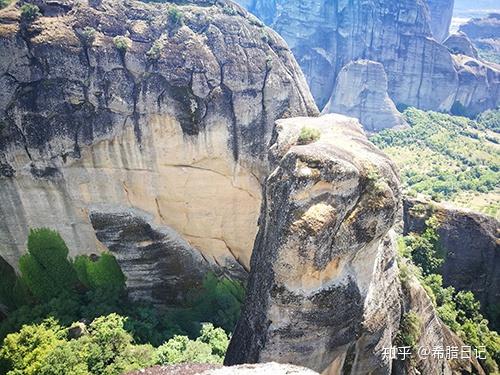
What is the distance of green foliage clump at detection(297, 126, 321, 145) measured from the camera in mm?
17453

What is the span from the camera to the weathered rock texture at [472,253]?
29.7 metres

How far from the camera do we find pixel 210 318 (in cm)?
2289

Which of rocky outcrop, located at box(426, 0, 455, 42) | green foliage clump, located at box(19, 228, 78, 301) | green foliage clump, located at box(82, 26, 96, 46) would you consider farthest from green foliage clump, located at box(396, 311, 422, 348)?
rocky outcrop, located at box(426, 0, 455, 42)

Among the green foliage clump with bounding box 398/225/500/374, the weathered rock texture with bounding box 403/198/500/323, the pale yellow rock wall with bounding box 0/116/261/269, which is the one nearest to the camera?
the pale yellow rock wall with bounding box 0/116/261/269

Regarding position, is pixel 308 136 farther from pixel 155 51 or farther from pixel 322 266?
pixel 155 51

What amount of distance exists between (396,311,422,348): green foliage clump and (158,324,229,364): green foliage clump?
7768 millimetres

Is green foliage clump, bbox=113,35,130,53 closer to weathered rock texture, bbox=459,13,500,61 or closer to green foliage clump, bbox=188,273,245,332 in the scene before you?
green foliage clump, bbox=188,273,245,332

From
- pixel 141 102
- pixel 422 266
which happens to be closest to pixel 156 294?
pixel 141 102

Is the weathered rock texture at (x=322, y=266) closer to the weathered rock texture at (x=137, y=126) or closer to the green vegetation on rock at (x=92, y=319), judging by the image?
the green vegetation on rock at (x=92, y=319)

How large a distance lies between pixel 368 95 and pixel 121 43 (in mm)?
56566

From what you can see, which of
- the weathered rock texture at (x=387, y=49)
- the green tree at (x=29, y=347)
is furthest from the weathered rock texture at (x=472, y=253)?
the weathered rock texture at (x=387, y=49)

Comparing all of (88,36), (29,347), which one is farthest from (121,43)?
(29,347)

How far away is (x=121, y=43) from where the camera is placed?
22016mm
